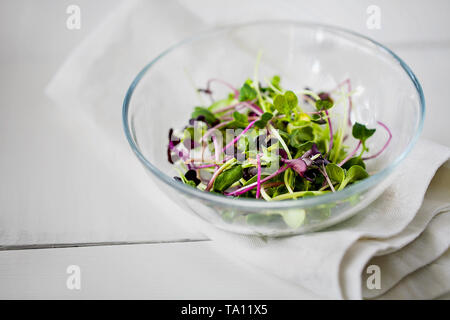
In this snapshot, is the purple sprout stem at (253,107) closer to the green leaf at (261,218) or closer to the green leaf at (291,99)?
the green leaf at (291,99)

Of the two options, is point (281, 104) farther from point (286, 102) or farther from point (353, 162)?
point (353, 162)

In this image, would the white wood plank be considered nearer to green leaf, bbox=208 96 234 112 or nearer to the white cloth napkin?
the white cloth napkin

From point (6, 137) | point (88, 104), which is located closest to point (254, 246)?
point (88, 104)

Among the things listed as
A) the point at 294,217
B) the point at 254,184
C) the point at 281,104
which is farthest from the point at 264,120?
the point at 294,217

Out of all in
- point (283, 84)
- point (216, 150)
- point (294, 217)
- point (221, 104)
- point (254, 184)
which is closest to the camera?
point (294, 217)

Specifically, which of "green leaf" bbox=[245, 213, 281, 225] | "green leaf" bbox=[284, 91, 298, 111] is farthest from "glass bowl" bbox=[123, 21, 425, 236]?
"green leaf" bbox=[284, 91, 298, 111]

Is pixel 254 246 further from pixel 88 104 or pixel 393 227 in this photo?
pixel 88 104

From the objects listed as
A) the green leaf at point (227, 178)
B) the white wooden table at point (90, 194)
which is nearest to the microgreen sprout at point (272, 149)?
the green leaf at point (227, 178)
